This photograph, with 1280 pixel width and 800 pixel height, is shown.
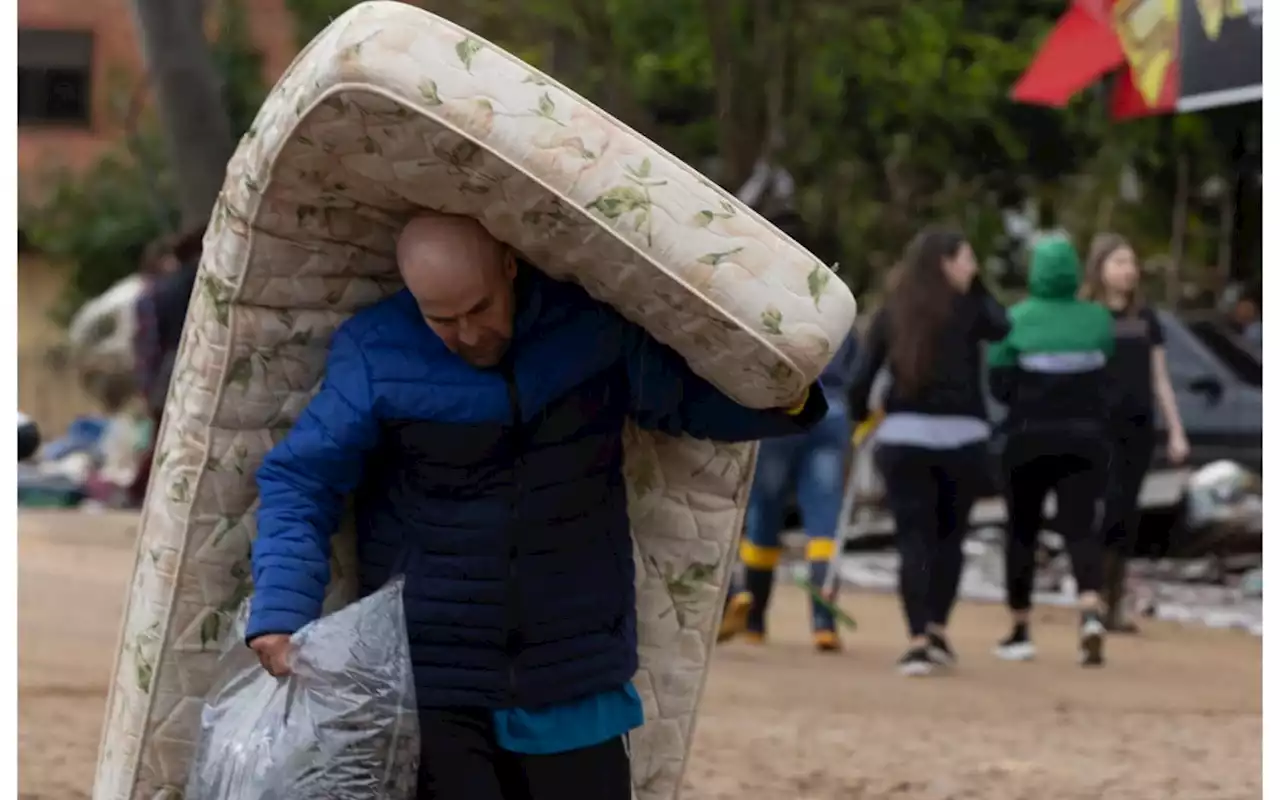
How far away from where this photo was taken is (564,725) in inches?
144

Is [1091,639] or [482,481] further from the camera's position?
[1091,639]

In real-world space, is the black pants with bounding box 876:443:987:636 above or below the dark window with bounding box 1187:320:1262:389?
below

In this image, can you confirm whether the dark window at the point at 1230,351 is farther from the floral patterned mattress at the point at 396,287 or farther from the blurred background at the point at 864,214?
the floral patterned mattress at the point at 396,287

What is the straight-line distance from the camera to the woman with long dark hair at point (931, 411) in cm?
839

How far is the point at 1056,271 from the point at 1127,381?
2.60 feet

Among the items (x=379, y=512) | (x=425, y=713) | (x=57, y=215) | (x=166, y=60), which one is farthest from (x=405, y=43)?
(x=57, y=215)

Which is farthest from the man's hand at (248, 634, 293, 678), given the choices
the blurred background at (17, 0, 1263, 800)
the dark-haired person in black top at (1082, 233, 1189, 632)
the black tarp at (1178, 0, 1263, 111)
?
the black tarp at (1178, 0, 1263, 111)

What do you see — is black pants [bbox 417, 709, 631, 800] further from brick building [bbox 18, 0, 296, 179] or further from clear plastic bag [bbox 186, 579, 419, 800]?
brick building [bbox 18, 0, 296, 179]

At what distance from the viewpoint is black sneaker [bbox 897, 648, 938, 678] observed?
338 inches

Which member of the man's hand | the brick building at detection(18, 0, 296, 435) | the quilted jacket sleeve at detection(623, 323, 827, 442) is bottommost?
the man's hand

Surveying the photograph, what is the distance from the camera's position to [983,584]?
12461 millimetres

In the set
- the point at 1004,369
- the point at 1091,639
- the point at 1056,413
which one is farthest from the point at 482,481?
the point at 1091,639

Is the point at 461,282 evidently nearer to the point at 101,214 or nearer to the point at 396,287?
the point at 396,287

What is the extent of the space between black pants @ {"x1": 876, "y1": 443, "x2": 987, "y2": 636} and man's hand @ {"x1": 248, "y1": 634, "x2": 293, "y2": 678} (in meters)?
5.16
